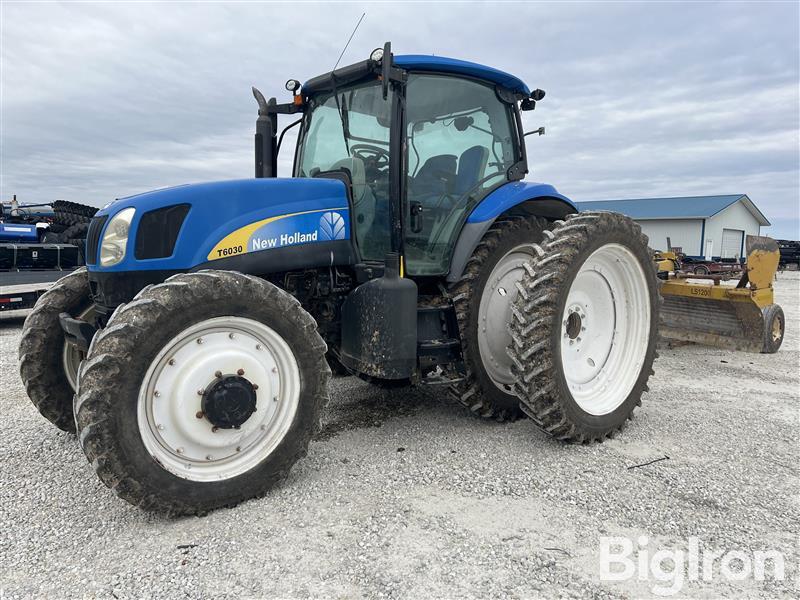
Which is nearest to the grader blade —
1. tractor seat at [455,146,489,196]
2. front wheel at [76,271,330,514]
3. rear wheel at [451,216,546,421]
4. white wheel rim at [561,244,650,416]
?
white wheel rim at [561,244,650,416]

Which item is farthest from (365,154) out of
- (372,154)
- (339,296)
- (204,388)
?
(204,388)

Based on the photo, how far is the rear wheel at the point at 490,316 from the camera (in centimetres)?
373

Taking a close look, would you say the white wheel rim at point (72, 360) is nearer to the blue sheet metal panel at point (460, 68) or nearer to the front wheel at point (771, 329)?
the blue sheet metal panel at point (460, 68)

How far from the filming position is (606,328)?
4.07m

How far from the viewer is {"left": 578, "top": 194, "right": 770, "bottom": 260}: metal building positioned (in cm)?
3228

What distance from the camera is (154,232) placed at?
9.43 ft

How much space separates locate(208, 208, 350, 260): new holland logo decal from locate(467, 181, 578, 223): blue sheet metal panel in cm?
88

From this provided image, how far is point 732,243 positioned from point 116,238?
1544 inches

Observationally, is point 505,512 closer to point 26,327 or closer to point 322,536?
point 322,536

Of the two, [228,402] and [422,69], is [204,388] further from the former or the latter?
[422,69]

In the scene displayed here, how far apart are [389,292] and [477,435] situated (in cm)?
122

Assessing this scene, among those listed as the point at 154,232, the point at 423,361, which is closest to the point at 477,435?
the point at 423,361

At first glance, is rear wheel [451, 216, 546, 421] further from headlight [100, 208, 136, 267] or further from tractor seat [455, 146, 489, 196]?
headlight [100, 208, 136, 267]

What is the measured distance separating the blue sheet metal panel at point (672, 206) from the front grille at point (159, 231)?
31.3 metres
